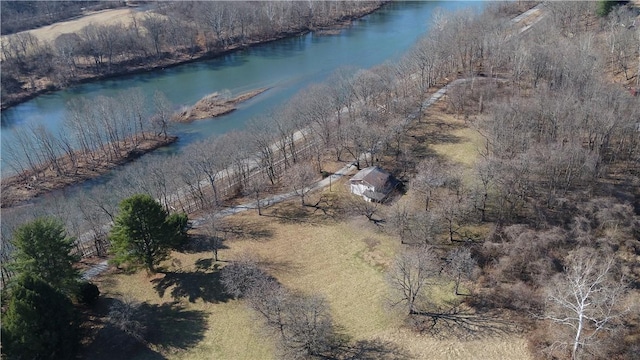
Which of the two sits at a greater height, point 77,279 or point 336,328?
point 77,279

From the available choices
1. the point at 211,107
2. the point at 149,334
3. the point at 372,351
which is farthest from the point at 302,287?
the point at 211,107

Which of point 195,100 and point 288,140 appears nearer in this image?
point 288,140

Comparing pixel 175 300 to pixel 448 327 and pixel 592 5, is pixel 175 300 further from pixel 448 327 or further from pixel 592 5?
pixel 592 5

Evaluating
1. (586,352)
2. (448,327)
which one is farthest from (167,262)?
(586,352)

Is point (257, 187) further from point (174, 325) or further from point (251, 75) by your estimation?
point (251, 75)

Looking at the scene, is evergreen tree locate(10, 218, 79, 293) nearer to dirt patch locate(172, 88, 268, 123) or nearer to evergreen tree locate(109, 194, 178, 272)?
evergreen tree locate(109, 194, 178, 272)

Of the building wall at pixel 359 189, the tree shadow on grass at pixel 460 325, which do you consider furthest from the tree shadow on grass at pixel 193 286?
the building wall at pixel 359 189

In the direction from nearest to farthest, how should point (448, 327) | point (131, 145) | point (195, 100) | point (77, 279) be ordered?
1. point (448, 327)
2. point (77, 279)
3. point (131, 145)
4. point (195, 100)
